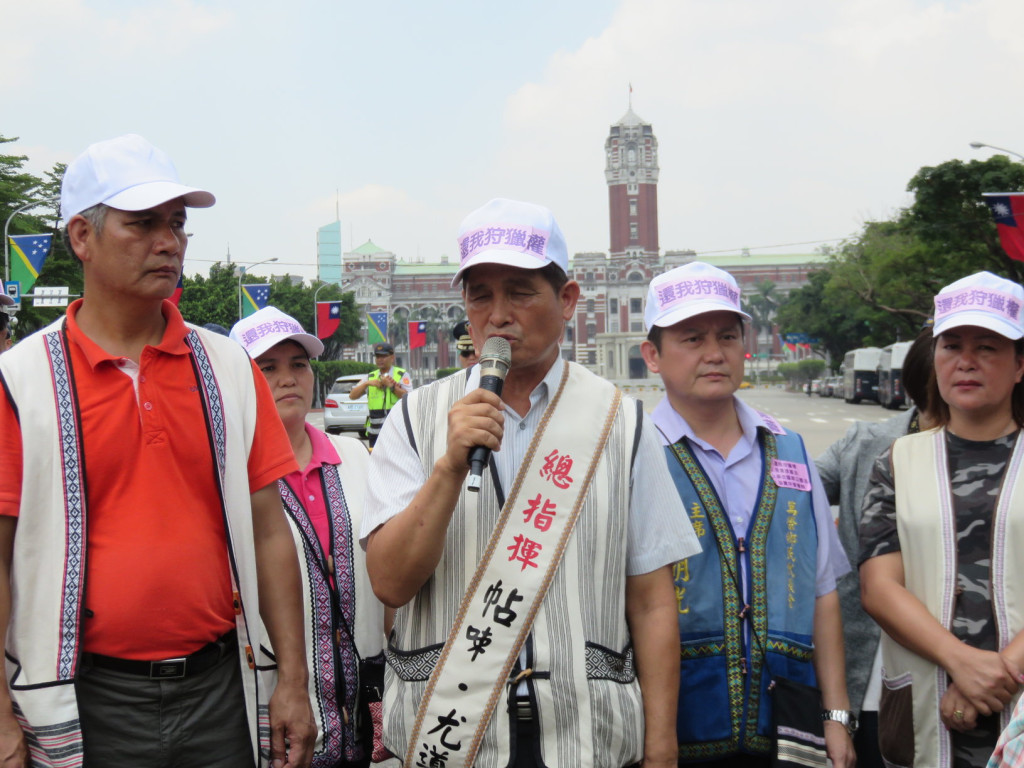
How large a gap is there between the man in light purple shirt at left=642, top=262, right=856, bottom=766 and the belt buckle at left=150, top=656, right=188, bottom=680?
3.73 ft

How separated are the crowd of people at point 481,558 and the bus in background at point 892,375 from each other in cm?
3268

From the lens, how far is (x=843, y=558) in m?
2.75

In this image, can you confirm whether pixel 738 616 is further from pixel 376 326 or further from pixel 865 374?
pixel 865 374

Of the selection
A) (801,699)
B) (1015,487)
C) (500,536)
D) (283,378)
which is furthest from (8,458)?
(1015,487)

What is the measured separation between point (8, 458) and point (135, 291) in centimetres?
42

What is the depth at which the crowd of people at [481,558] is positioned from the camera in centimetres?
204

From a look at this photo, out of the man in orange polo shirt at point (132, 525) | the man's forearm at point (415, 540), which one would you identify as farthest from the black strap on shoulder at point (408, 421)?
the man in orange polo shirt at point (132, 525)

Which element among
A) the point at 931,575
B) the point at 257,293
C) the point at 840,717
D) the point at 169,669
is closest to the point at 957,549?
the point at 931,575

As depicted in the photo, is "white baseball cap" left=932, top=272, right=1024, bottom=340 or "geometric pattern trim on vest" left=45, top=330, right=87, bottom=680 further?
"white baseball cap" left=932, top=272, right=1024, bottom=340

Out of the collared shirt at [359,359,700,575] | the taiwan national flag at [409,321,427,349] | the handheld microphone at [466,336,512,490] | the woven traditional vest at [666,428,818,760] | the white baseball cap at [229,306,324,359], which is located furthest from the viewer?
the taiwan national flag at [409,321,427,349]

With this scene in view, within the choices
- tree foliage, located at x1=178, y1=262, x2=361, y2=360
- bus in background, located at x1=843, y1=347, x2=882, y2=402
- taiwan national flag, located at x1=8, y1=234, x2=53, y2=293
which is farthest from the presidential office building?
taiwan national flag, located at x1=8, y1=234, x2=53, y2=293

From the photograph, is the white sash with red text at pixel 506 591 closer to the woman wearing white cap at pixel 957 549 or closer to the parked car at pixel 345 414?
the woman wearing white cap at pixel 957 549

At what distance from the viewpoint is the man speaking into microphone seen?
2.02 m

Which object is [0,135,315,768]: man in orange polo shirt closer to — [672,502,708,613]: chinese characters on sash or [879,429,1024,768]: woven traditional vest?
[672,502,708,613]: chinese characters on sash
